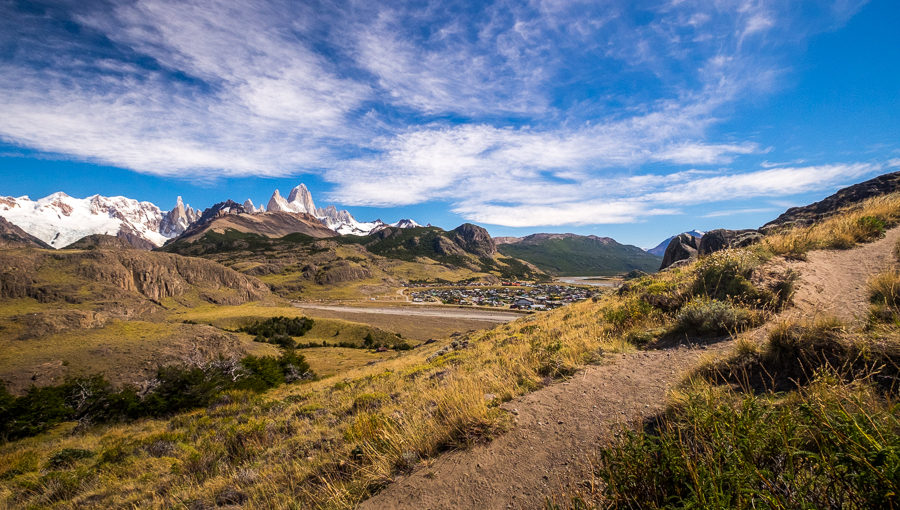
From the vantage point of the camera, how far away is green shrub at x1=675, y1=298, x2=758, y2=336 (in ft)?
23.1

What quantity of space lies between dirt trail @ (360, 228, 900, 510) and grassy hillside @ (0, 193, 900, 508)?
1.16 ft

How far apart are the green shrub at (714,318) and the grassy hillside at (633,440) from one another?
0.13 ft

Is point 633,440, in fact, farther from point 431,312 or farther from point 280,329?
point 431,312

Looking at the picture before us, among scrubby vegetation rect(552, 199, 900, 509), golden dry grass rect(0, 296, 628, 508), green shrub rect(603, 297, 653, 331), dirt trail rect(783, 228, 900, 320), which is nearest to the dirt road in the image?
green shrub rect(603, 297, 653, 331)

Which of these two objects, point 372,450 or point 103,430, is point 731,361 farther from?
point 103,430

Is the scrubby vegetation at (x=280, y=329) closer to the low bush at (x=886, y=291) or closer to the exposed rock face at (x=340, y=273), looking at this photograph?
the low bush at (x=886, y=291)

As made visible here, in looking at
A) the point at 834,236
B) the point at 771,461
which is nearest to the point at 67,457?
the point at 771,461

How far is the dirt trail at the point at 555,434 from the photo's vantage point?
12.1 ft

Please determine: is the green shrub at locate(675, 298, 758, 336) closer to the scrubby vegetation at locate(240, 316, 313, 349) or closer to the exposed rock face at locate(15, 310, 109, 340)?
the exposed rock face at locate(15, 310, 109, 340)

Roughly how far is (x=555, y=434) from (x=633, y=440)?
1.48 meters

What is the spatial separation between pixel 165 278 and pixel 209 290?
10.4 m

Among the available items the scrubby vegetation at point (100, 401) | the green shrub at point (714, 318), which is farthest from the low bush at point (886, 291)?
the scrubby vegetation at point (100, 401)

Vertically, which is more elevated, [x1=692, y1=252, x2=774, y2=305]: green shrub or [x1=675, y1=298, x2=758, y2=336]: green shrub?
[x1=692, y1=252, x2=774, y2=305]: green shrub

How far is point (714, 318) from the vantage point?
727 cm
